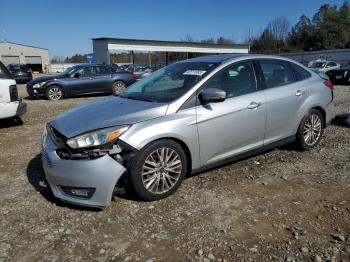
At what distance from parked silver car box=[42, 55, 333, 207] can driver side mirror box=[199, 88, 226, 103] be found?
0.04 ft

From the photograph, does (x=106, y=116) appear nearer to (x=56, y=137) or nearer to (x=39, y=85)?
(x=56, y=137)

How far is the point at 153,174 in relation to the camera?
3891 millimetres

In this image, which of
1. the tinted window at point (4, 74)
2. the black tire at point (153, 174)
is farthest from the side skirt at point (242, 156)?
the tinted window at point (4, 74)

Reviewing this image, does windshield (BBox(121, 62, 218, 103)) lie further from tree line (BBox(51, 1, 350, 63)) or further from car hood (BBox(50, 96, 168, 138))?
tree line (BBox(51, 1, 350, 63))

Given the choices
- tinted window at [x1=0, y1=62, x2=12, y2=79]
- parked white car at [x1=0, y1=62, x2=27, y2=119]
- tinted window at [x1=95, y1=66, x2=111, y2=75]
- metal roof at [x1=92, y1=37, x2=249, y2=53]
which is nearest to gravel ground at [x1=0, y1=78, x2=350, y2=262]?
parked white car at [x1=0, y1=62, x2=27, y2=119]

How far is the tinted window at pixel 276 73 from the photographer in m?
5.02

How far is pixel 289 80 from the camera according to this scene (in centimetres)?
531

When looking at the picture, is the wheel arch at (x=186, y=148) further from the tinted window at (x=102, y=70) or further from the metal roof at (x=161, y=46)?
the metal roof at (x=161, y=46)

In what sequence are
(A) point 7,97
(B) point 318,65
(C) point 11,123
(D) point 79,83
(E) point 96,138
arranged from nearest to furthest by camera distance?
(E) point 96,138 → (A) point 7,97 → (C) point 11,123 → (D) point 79,83 → (B) point 318,65

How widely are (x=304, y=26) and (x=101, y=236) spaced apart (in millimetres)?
87345

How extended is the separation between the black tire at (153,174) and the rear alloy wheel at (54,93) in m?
11.6

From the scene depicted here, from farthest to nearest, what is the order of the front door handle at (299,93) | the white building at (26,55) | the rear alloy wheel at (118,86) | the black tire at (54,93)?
the white building at (26,55) < the rear alloy wheel at (118,86) < the black tire at (54,93) < the front door handle at (299,93)

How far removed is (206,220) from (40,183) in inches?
85.6

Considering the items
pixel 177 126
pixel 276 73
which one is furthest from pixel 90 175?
pixel 276 73
